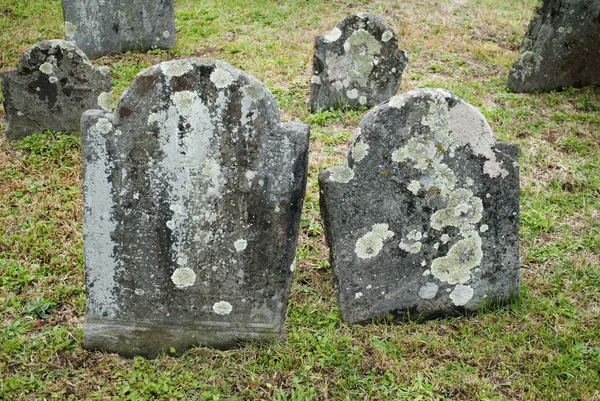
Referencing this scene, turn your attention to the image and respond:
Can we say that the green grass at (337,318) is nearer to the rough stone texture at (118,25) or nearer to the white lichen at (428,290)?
the white lichen at (428,290)

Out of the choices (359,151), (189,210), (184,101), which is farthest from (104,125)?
(359,151)

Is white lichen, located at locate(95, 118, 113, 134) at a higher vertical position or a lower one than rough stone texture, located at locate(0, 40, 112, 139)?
higher

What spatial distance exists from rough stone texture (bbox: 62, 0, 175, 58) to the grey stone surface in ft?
10.8

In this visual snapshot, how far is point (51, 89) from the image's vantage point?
19.3 ft

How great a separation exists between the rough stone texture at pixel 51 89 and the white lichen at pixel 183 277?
3.25m

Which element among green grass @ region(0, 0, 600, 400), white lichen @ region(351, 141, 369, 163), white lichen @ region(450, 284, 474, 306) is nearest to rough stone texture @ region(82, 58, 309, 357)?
green grass @ region(0, 0, 600, 400)

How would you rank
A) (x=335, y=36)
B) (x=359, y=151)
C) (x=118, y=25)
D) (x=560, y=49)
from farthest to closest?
1. (x=118, y=25)
2. (x=560, y=49)
3. (x=335, y=36)
4. (x=359, y=151)

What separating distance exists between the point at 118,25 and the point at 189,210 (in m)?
6.32

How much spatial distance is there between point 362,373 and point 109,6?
7.14 metres

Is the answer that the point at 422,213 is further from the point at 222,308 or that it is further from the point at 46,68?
the point at 46,68

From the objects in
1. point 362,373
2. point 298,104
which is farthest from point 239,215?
point 298,104

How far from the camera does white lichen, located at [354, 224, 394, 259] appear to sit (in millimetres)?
3555

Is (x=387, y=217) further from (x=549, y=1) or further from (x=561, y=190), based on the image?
(x=549, y=1)

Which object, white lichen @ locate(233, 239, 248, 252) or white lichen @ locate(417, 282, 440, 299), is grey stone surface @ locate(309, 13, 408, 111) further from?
white lichen @ locate(233, 239, 248, 252)
